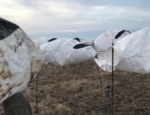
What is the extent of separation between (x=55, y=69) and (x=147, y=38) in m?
8.38

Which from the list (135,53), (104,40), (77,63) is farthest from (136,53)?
(104,40)

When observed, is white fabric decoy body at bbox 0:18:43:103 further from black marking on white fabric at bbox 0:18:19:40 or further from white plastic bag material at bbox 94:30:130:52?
white plastic bag material at bbox 94:30:130:52

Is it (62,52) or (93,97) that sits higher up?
(62,52)

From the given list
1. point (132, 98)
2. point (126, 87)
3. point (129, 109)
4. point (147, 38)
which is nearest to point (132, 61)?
point (147, 38)

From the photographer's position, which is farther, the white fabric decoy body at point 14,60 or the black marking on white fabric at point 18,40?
the black marking on white fabric at point 18,40

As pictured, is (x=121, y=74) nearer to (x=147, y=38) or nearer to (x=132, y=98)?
(x=132, y=98)

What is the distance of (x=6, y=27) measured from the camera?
79.9 inches

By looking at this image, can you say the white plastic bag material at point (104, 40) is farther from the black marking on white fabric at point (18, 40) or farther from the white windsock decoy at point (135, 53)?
the black marking on white fabric at point (18, 40)

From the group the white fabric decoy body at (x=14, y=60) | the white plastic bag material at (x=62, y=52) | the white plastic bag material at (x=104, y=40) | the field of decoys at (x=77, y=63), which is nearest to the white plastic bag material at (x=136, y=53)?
the field of decoys at (x=77, y=63)

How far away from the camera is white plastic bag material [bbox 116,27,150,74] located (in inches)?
149

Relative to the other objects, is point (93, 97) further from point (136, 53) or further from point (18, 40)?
point (18, 40)

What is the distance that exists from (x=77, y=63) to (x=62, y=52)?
3.38ft

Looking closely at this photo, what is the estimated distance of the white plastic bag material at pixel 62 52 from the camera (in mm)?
5320

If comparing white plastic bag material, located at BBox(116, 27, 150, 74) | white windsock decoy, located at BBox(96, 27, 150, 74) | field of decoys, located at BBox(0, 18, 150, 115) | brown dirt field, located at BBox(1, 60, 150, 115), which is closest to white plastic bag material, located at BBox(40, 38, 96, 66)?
field of decoys, located at BBox(0, 18, 150, 115)
